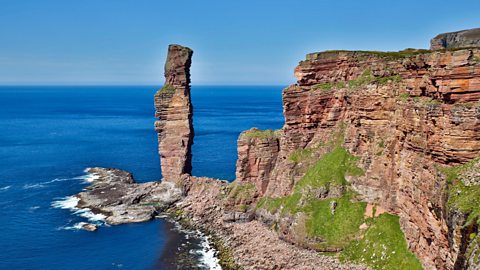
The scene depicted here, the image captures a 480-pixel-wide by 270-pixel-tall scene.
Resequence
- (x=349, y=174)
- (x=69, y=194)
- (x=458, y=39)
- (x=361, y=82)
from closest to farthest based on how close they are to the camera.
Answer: (x=349, y=174)
(x=361, y=82)
(x=458, y=39)
(x=69, y=194)

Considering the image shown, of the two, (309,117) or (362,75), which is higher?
(362,75)

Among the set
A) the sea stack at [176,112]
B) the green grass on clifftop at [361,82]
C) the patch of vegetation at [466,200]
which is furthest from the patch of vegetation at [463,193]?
the sea stack at [176,112]

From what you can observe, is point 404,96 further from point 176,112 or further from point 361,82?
point 176,112

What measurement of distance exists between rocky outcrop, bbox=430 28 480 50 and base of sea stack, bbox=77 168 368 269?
2140 inches

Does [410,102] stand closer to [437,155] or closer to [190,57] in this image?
[437,155]

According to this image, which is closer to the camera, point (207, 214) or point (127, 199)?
point (207, 214)

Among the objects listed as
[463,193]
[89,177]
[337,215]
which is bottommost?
[89,177]

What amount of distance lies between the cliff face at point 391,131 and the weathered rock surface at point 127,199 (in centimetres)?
2145

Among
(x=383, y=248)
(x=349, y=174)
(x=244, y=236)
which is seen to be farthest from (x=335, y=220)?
(x=244, y=236)

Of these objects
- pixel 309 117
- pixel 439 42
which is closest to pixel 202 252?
pixel 309 117

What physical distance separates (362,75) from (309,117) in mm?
12266

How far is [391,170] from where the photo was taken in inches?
2672

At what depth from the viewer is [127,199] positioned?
4094 inches

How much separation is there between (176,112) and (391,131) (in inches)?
2242
